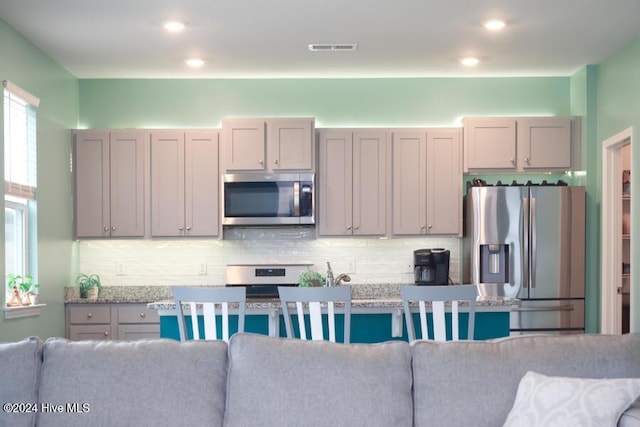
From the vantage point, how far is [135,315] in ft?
20.7

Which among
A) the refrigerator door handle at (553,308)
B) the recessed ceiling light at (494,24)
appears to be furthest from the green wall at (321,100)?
the refrigerator door handle at (553,308)

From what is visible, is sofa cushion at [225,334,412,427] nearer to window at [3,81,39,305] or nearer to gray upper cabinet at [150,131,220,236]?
window at [3,81,39,305]

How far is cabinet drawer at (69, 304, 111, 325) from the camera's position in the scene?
249 inches

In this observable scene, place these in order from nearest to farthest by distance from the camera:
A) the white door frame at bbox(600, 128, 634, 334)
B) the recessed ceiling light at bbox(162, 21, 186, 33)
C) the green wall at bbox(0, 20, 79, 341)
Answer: the recessed ceiling light at bbox(162, 21, 186, 33) < the green wall at bbox(0, 20, 79, 341) < the white door frame at bbox(600, 128, 634, 334)

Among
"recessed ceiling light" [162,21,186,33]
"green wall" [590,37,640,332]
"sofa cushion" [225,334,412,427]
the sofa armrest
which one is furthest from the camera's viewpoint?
"green wall" [590,37,640,332]

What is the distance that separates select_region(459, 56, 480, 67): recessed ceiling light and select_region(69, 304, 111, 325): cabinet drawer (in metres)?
3.53

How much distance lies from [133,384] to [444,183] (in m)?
4.42

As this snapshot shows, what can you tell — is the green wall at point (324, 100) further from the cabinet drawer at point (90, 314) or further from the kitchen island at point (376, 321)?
the kitchen island at point (376, 321)

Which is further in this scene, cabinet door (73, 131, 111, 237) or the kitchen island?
cabinet door (73, 131, 111, 237)

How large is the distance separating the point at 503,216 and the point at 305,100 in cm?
202

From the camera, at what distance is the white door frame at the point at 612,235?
615 cm

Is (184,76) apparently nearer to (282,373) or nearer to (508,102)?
(508,102)

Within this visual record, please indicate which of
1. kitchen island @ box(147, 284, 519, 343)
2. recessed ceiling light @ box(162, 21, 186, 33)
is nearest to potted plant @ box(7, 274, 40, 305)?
kitchen island @ box(147, 284, 519, 343)

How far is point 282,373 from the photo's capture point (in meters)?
2.59
